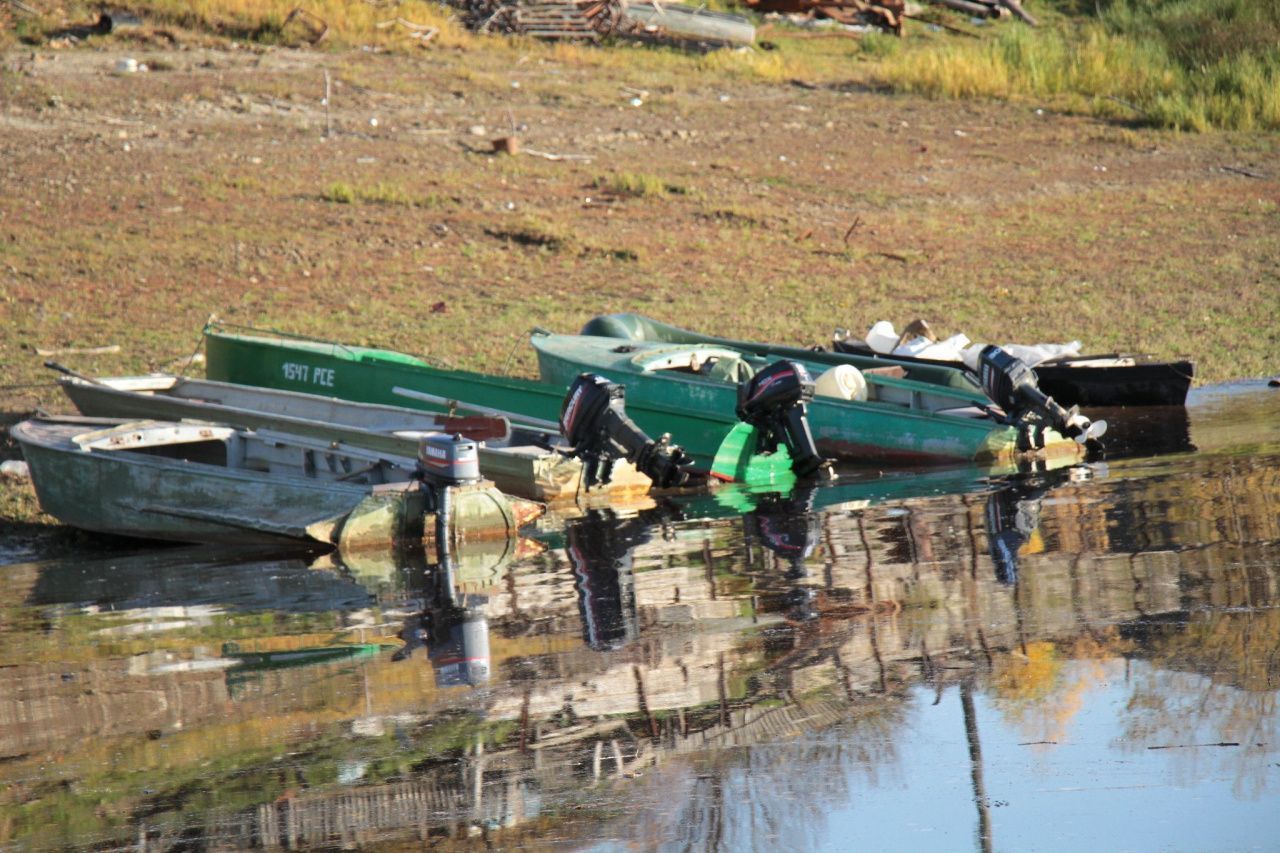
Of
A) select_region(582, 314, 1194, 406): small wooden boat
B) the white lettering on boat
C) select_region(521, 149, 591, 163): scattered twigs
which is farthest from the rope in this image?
select_region(521, 149, 591, 163): scattered twigs

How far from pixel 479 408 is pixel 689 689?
632 cm

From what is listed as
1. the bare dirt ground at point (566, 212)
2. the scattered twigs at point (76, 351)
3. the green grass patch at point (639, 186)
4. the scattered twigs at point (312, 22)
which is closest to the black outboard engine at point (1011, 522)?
the bare dirt ground at point (566, 212)

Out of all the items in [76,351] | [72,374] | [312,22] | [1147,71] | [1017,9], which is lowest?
[72,374]

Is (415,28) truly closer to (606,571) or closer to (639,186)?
(639,186)

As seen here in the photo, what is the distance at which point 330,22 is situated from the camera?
24.8 metres

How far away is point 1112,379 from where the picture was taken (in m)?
12.9

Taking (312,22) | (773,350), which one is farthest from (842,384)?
(312,22)

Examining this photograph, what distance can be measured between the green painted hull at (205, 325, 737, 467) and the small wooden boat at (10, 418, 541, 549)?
1.95 m

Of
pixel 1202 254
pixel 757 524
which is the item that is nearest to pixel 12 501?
pixel 757 524

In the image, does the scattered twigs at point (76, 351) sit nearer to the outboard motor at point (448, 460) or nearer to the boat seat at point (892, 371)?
the outboard motor at point (448, 460)

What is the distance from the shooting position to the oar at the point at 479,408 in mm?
11453

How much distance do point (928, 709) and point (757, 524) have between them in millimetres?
3931

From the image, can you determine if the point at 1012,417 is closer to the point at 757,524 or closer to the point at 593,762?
the point at 757,524

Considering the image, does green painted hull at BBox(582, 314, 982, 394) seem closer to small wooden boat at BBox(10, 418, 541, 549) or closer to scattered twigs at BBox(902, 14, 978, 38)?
small wooden boat at BBox(10, 418, 541, 549)
